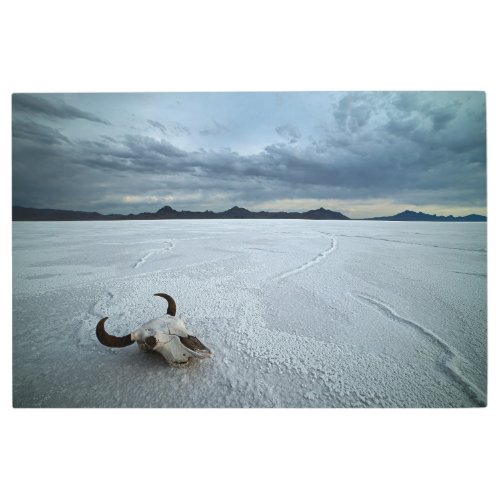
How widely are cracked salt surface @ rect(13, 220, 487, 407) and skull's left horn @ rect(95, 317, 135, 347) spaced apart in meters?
0.21

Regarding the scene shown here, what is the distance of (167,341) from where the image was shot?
5.28ft

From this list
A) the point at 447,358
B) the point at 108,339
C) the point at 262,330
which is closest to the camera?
the point at 108,339

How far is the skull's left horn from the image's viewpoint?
1453 mm

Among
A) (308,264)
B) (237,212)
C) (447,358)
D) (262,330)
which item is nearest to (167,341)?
(262,330)

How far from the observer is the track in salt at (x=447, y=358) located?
5.32 ft

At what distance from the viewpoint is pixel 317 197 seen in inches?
130

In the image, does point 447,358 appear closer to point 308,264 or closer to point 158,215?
point 308,264

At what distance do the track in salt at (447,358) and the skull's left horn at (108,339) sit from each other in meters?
1.97

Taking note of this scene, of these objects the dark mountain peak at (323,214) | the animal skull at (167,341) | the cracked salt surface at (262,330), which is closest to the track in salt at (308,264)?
the cracked salt surface at (262,330)

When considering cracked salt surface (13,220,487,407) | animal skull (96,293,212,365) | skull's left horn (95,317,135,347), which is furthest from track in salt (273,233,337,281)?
skull's left horn (95,317,135,347)

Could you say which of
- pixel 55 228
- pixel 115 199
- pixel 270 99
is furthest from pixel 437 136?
pixel 55 228

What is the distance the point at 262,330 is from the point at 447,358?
1.26 m

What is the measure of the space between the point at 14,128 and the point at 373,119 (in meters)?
3.06

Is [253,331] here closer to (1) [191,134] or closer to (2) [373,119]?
(1) [191,134]
